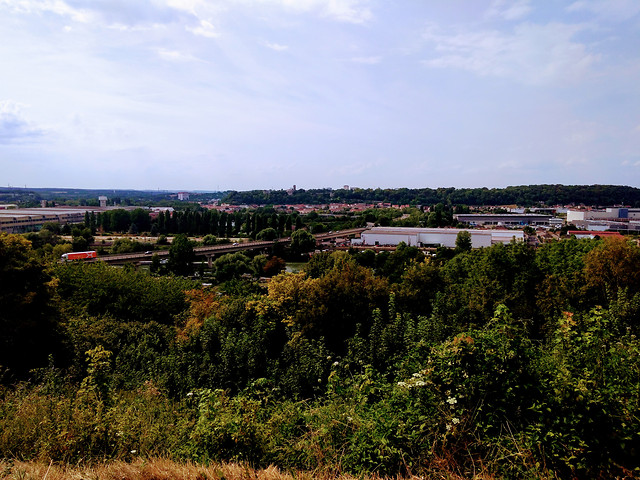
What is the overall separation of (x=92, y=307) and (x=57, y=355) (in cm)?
568

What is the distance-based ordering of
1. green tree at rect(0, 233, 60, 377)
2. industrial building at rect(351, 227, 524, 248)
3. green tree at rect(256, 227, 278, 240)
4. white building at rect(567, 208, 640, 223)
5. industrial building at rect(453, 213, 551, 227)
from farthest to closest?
1. industrial building at rect(453, 213, 551, 227)
2. white building at rect(567, 208, 640, 223)
3. green tree at rect(256, 227, 278, 240)
4. industrial building at rect(351, 227, 524, 248)
5. green tree at rect(0, 233, 60, 377)

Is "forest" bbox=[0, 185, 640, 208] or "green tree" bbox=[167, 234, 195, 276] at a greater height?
"forest" bbox=[0, 185, 640, 208]

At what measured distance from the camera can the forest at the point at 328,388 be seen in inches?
120

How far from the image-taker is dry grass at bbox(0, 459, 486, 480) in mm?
3092

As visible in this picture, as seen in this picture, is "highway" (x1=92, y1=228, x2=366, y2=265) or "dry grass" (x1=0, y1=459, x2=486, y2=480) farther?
"highway" (x1=92, y1=228, x2=366, y2=265)

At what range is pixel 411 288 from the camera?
13.7 m

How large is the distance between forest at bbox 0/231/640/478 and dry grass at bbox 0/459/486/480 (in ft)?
0.61

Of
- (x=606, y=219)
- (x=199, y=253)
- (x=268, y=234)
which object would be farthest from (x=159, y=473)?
(x=606, y=219)

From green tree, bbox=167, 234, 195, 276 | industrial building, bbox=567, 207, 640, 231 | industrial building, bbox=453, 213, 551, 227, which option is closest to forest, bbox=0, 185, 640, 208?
industrial building, bbox=567, 207, 640, 231

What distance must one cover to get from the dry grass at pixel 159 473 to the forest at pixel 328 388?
0.61 ft

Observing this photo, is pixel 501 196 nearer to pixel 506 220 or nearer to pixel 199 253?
pixel 506 220

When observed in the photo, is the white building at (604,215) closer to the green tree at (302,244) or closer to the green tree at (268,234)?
the green tree at (302,244)

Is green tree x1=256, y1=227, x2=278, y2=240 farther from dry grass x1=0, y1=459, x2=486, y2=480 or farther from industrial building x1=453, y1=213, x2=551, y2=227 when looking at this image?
dry grass x1=0, y1=459, x2=486, y2=480

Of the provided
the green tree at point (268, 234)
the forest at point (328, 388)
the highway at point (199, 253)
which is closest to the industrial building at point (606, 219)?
the green tree at point (268, 234)
